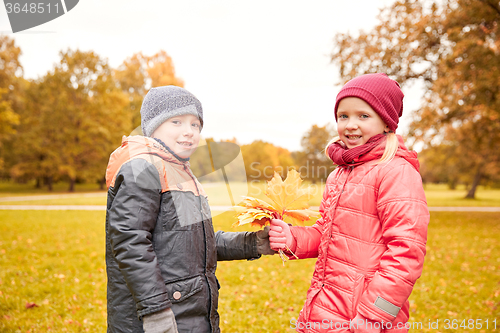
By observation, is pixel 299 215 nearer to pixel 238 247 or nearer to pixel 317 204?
pixel 238 247

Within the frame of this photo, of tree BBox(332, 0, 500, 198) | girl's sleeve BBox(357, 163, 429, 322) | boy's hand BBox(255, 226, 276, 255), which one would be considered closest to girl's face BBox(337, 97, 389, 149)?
girl's sleeve BBox(357, 163, 429, 322)

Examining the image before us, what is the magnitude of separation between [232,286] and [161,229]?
4246mm

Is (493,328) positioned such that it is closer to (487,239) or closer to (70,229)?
(487,239)

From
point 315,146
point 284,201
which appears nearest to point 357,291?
point 284,201

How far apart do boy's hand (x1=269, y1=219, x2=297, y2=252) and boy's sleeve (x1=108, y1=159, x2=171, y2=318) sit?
0.78 metres

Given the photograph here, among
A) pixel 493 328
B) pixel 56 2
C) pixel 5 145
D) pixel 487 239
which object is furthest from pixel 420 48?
pixel 5 145

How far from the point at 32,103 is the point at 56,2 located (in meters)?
33.6

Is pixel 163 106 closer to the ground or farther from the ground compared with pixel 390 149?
farther from the ground

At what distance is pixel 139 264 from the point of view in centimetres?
161

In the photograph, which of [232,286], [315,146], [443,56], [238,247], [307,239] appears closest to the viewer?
[307,239]

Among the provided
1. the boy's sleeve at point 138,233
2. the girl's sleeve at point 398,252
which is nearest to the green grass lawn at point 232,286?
the boy's sleeve at point 138,233

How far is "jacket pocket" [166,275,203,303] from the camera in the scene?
5.66ft

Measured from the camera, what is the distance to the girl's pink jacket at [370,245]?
63.8 inches

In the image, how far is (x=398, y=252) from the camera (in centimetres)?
162
